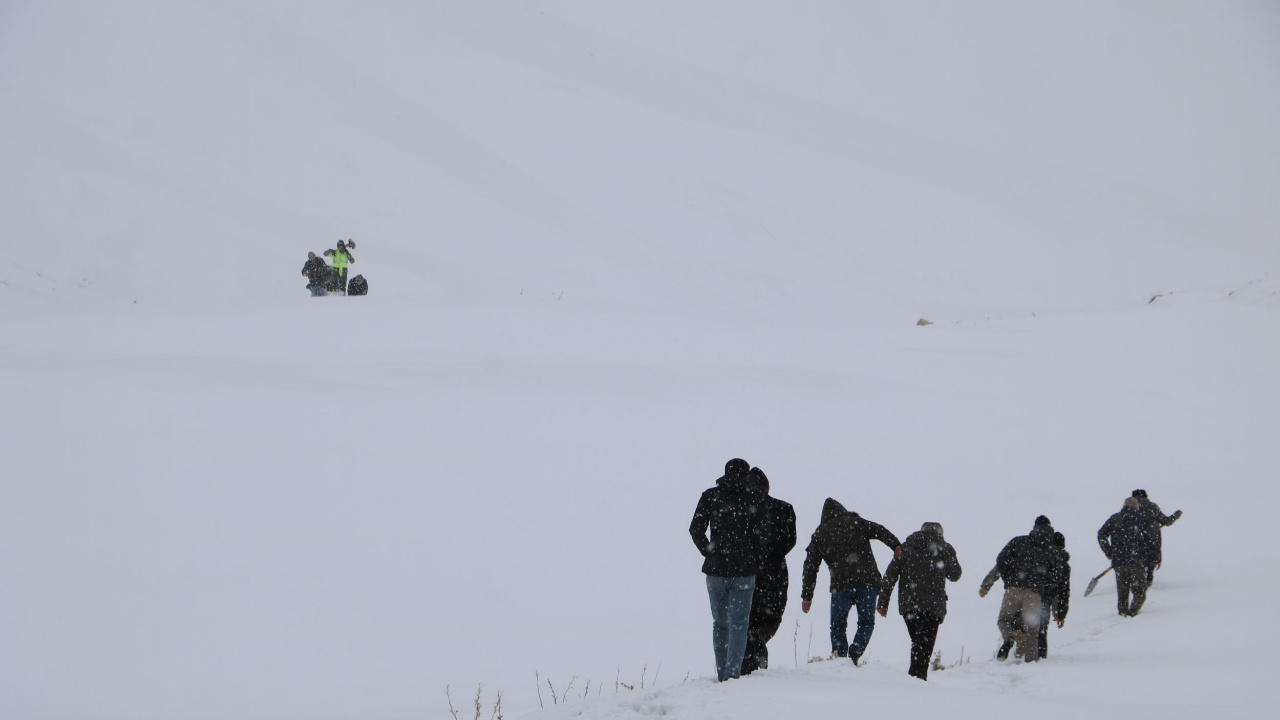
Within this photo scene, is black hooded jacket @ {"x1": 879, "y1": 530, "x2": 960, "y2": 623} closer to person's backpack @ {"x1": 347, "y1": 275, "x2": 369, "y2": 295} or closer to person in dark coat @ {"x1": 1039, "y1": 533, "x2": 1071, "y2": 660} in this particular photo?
person in dark coat @ {"x1": 1039, "y1": 533, "x2": 1071, "y2": 660}

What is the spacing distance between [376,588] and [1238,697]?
6210 millimetres

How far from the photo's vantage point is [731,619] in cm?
478

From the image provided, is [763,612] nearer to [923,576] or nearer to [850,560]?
[850,560]

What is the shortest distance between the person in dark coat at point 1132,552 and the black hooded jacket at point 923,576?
9.52 feet

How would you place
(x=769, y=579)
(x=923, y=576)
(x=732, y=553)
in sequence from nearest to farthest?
1. (x=732, y=553)
2. (x=769, y=579)
3. (x=923, y=576)

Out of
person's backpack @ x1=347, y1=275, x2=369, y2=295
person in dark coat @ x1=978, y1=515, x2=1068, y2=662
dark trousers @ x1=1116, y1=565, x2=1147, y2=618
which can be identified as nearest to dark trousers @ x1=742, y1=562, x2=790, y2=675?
person in dark coat @ x1=978, y1=515, x2=1068, y2=662

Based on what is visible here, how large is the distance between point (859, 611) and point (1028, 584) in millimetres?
1590

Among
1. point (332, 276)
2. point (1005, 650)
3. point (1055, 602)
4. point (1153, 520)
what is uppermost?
point (332, 276)

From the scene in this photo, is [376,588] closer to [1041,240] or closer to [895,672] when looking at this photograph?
[895,672]

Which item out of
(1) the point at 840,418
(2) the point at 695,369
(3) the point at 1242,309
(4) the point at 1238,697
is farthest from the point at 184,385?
(3) the point at 1242,309

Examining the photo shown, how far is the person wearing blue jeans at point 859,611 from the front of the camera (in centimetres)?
602

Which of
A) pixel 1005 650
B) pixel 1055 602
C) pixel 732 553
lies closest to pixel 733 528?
pixel 732 553

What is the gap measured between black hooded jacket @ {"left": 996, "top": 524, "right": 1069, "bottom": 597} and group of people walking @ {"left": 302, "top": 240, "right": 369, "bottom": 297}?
1436cm

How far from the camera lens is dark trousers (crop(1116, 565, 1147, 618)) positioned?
8125 mm
